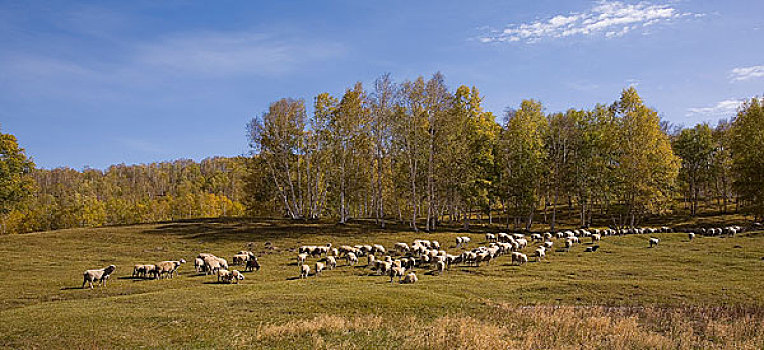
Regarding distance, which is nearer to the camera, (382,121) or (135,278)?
(135,278)

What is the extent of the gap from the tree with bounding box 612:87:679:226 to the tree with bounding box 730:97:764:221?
375 inches

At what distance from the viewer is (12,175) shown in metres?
62.6

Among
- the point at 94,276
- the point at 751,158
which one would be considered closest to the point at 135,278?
the point at 94,276

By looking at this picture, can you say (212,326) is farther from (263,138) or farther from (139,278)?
(263,138)

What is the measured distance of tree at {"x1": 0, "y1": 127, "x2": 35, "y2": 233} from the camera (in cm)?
6119

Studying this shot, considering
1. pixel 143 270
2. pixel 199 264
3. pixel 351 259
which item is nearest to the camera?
pixel 143 270

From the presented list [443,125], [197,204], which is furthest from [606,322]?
[197,204]

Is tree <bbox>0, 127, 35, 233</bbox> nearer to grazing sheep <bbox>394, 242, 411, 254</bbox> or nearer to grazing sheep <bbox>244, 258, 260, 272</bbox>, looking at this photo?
grazing sheep <bbox>244, 258, 260, 272</bbox>

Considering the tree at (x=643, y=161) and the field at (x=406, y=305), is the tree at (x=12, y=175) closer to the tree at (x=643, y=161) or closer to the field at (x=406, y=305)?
the field at (x=406, y=305)

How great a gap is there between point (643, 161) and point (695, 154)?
105 ft

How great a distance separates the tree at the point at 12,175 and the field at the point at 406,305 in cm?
2276

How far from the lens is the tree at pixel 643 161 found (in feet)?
200

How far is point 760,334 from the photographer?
60.4 ft

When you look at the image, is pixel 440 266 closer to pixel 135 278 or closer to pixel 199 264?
pixel 199 264
